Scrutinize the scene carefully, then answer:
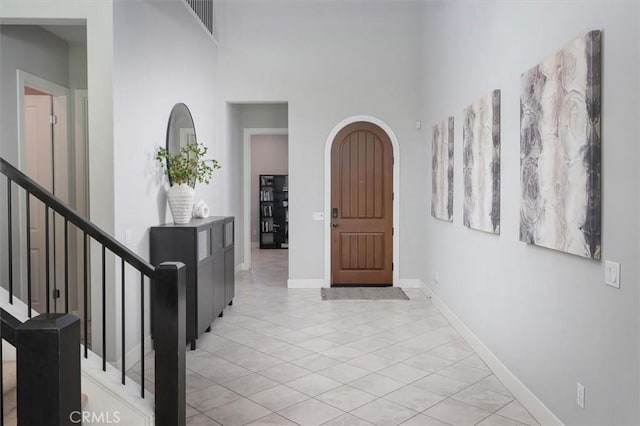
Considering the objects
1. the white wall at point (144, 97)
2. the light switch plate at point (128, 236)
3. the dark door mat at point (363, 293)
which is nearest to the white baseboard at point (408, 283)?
the dark door mat at point (363, 293)

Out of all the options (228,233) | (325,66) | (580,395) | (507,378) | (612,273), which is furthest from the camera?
(325,66)

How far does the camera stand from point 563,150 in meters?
2.53

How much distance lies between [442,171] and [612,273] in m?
3.41

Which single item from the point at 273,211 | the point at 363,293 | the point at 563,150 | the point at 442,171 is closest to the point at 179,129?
the point at 442,171

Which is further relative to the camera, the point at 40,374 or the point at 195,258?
the point at 195,258

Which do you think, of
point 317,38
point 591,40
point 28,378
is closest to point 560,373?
point 591,40

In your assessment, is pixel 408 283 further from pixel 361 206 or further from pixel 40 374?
pixel 40 374

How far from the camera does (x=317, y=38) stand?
688cm

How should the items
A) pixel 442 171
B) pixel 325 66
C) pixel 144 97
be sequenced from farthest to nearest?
pixel 325 66 → pixel 442 171 → pixel 144 97

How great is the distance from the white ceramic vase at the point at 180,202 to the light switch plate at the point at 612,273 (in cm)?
343

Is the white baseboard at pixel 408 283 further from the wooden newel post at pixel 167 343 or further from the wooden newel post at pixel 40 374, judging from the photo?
the wooden newel post at pixel 40 374

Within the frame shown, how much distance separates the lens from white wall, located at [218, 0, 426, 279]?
6855mm

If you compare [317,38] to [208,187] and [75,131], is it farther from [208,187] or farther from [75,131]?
[75,131]

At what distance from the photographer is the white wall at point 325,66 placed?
22.5 ft
